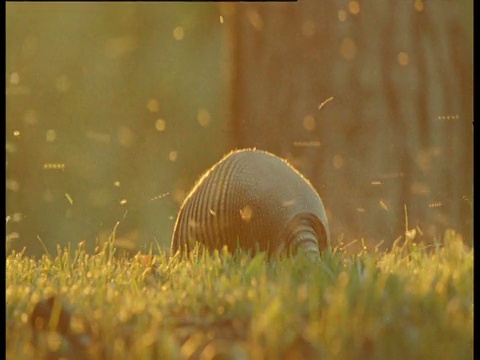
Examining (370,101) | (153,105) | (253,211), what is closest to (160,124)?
(153,105)

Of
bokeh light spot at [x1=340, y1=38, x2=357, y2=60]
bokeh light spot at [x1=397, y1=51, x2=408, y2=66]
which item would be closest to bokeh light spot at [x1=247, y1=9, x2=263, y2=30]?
bokeh light spot at [x1=340, y1=38, x2=357, y2=60]

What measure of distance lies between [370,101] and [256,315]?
6.21 ft

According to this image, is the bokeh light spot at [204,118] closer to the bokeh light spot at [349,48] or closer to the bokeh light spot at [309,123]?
the bokeh light spot at [309,123]

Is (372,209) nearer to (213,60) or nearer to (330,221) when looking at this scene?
(330,221)

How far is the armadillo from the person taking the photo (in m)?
2.24

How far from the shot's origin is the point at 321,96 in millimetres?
3160

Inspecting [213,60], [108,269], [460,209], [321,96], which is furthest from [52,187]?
[108,269]

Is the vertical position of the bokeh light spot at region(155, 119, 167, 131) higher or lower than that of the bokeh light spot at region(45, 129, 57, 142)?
higher

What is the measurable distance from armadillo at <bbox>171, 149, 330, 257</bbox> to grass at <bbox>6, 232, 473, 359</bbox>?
491mm

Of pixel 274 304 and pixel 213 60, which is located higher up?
pixel 213 60

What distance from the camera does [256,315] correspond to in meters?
1.36

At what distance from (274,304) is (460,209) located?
→ 2.11 metres

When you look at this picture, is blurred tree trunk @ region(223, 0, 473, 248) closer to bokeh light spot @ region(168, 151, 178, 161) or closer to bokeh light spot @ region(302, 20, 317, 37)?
bokeh light spot @ region(302, 20, 317, 37)

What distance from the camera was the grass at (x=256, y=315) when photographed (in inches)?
50.2
